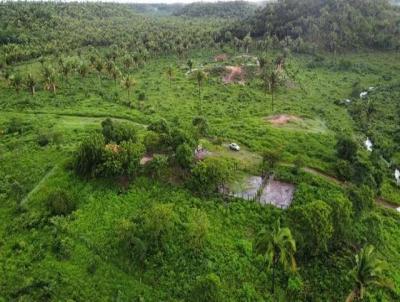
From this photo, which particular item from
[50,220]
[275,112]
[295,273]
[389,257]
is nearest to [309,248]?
[295,273]

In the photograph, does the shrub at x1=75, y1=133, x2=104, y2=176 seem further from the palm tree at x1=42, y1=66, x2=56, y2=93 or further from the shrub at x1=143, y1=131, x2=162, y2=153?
the palm tree at x1=42, y1=66, x2=56, y2=93

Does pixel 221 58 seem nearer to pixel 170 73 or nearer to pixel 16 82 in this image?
pixel 170 73

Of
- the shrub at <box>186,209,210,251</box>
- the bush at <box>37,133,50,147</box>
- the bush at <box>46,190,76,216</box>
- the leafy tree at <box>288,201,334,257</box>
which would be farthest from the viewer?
the bush at <box>37,133,50,147</box>

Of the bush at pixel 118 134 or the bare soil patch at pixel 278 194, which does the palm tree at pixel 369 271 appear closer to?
the bare soil patch at pixel 278 194

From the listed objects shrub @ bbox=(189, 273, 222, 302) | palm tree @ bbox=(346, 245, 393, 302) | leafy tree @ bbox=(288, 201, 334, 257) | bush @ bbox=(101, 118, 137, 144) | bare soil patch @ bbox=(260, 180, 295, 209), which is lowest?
bare soil patch @ bbox=(260, 180, 295, 209)

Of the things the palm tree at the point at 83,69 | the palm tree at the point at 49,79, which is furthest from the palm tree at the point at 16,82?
the palm tree at the point at 83,69

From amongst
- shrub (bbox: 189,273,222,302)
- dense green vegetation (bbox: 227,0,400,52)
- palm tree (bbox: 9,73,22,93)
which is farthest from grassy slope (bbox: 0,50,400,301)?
dense green vegetation (bbox: 227,0,400,52)

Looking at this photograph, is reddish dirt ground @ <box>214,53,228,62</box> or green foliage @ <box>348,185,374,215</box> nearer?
A: green foliage @ <box>348,185,374,215</box>
